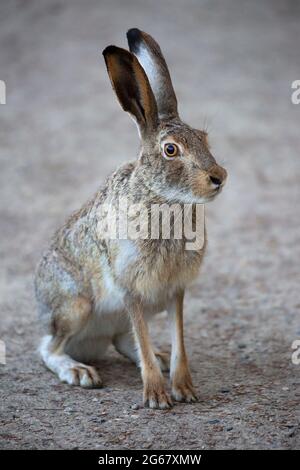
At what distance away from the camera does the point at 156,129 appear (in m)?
5.58

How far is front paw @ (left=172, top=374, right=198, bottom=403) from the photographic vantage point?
568 cm

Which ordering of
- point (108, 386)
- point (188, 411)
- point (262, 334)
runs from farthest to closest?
point (262, 334) < point (108, 386) < point (188, 411)

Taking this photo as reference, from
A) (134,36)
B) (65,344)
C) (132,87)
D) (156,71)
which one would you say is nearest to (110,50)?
(132,87)


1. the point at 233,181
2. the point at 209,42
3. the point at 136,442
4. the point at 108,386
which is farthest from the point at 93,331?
the point at 209,42

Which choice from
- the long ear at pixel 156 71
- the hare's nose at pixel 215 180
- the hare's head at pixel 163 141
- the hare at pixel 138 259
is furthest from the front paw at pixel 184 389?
the long ear at pixel 156 71

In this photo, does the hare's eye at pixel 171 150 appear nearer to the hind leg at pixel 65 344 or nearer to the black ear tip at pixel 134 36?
the black ear tip at pixel 134 36

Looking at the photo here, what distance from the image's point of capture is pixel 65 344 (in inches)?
250

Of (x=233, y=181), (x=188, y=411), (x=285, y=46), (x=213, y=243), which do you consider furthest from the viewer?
(x=285, y=46)

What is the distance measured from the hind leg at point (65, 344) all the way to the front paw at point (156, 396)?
1.85 ft

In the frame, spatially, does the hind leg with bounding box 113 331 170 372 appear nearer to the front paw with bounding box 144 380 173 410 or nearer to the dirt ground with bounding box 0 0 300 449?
the dirt ground with bounding box 0 0 300 449

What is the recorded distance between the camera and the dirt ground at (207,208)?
5.34 m

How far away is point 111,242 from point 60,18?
45.9ft

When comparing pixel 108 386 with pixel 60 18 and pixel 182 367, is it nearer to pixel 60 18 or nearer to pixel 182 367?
pixel 182 367

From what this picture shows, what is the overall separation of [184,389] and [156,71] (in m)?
2.53
